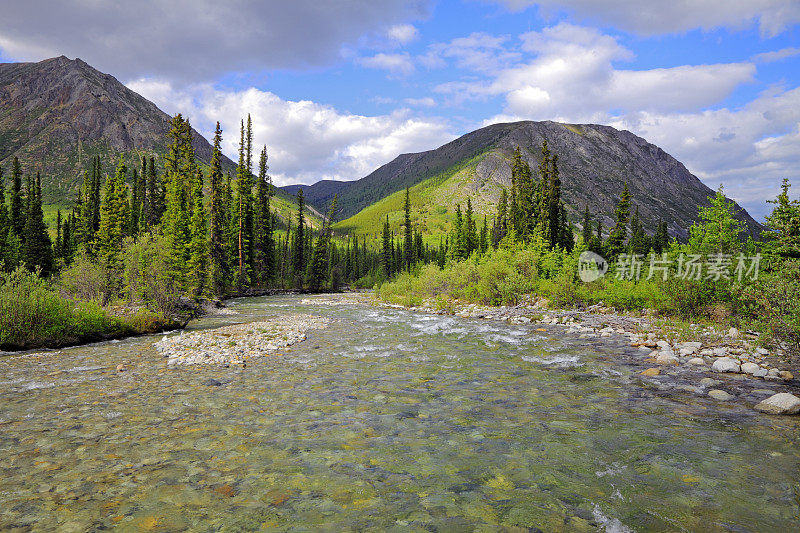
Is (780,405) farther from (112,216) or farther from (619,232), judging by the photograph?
(112,216)

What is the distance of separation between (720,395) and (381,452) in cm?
916

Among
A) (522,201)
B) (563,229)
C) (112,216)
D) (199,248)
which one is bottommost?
(199,248)

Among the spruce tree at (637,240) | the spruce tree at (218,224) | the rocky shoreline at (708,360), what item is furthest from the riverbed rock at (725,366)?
the spruce tree at (637,240)

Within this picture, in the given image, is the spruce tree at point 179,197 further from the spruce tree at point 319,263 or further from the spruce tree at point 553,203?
the spruce tree at point 553,203

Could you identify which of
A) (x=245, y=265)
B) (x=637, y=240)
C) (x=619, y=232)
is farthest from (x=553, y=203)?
(x=637, y=240)

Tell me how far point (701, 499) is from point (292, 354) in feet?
44.2

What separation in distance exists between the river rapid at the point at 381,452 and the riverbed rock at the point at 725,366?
2317mm

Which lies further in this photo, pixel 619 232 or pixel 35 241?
pixel 35 241

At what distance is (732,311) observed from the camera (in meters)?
20.4

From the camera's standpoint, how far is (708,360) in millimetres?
13977

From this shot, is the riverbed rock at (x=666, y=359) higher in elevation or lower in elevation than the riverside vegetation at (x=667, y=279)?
lower

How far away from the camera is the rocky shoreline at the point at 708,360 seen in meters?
10.2

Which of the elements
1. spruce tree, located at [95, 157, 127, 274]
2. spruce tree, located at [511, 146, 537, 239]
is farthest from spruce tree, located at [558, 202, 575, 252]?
spruce tree, located at [95, 157, 127, 274]

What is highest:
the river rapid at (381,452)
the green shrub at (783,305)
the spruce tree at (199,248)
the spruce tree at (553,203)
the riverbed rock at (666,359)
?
the spruce tree at (553,203)
